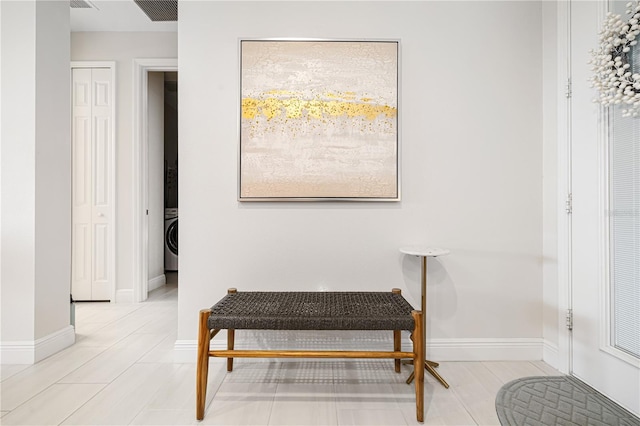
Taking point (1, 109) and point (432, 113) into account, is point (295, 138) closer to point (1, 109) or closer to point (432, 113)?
point (432, 113)

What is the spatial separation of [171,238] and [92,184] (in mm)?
1714

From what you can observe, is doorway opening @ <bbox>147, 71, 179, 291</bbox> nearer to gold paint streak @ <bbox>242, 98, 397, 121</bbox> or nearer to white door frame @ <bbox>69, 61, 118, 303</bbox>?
white door frame @ <bbox>69, 61, 118, 303</bbox>

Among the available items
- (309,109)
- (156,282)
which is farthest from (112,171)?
(309,109)

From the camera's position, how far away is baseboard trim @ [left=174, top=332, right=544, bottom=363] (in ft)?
7.73

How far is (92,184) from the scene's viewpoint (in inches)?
148

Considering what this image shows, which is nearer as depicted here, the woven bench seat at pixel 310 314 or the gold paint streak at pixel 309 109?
the woven bench seat at pixel 310 314

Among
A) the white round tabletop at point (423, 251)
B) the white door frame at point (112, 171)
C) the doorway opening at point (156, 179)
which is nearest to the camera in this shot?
the white round tabletop at point (423, 251)

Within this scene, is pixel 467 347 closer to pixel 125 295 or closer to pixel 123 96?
pixel 125 295

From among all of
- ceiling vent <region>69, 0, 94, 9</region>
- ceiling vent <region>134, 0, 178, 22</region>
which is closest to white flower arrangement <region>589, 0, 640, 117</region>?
ceiling vent <region>134, 0, 178, 22</region>

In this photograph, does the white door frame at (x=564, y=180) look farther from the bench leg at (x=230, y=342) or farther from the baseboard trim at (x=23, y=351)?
the baseboard trim at (x=23, y=351)

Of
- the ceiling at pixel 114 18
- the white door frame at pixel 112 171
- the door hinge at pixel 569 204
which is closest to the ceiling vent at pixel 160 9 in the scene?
the ceiling at pixel 114 18

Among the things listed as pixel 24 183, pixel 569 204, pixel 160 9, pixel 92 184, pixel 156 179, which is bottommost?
pixel 569 204

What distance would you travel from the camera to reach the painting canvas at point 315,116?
234 centimetres

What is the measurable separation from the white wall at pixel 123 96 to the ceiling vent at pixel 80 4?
429mm
